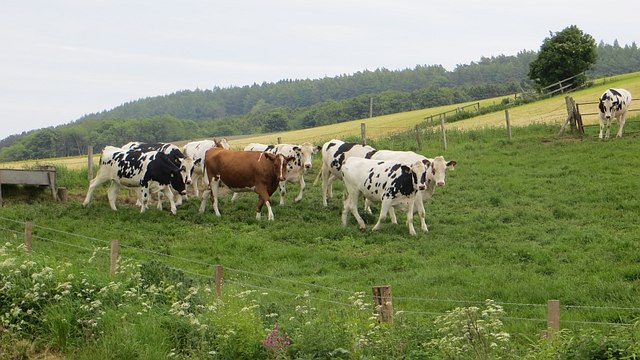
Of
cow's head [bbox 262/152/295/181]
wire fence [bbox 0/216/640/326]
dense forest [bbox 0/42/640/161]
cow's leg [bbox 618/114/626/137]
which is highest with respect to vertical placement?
dense forest [bbox 0/42/640/161]

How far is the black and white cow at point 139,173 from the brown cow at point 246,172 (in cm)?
112

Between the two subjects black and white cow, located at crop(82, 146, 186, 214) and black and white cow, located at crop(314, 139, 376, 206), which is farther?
black and white cow, located at crop(314, 139, 376, 206)

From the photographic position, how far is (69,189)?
26500mm

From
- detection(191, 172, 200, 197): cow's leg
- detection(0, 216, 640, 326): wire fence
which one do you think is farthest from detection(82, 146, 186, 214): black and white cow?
detection(0, 216, 640, 326): wire fence

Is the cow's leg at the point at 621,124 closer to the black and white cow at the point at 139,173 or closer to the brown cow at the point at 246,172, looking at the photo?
the brown cow at the point at 246,172

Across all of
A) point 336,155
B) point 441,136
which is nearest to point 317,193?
point 336,155

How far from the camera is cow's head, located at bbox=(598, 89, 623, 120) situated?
3003 cm

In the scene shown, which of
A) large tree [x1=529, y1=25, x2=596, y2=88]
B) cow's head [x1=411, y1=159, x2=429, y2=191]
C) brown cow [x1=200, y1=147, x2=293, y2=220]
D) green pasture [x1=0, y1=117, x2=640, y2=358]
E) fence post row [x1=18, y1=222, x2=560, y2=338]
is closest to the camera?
fence post row [x1=18, y1=222, x2=560, y2=338]

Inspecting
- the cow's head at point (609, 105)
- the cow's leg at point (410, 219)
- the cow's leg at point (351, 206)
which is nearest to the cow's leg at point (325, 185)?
the cow's leg at point (351, 206)

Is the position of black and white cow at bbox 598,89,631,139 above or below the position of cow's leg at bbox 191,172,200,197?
above

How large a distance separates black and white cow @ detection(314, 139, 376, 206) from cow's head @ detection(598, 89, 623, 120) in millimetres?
11348

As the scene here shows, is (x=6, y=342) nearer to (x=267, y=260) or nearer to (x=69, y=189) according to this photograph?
(x=267, y=260)

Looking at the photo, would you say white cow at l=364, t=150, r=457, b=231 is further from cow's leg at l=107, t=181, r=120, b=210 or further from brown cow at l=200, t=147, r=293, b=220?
cow's leg at l=107, t=181, r=120, b=210

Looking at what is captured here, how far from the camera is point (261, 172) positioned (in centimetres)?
2270
